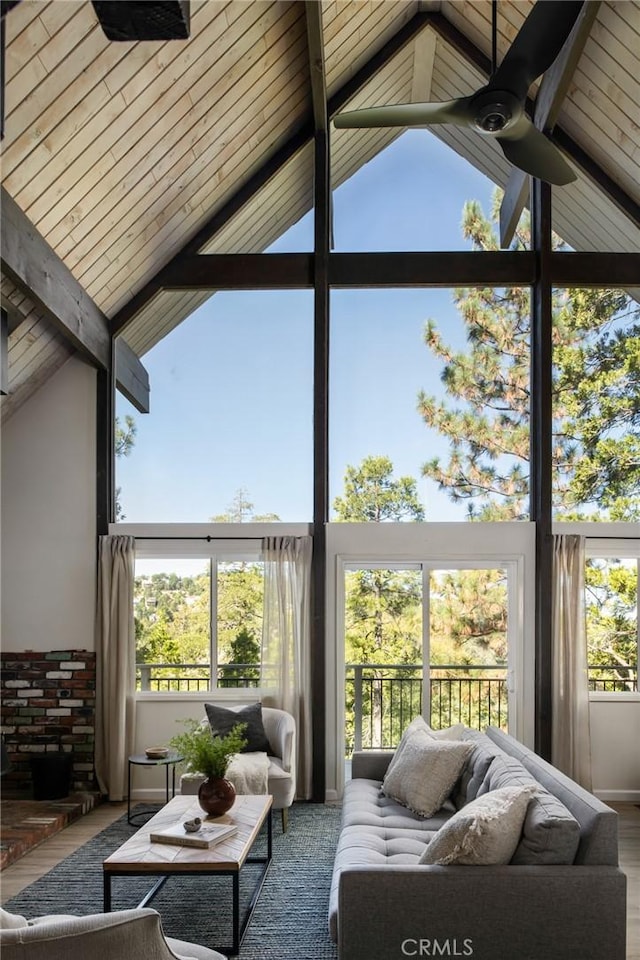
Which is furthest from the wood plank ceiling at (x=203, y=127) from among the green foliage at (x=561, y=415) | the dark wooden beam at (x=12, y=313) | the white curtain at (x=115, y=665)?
the white curtain at (x=115, y=665)

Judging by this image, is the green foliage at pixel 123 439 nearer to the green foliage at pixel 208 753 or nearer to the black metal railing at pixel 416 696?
the black metal railing at pixel 416 696

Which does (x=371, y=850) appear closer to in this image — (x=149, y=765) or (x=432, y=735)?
(x=432, y=735)

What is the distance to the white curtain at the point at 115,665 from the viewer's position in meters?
6.33

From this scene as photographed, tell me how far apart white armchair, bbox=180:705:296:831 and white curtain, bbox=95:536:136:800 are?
85 cm

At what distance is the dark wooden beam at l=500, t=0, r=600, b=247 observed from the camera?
17.1 feet

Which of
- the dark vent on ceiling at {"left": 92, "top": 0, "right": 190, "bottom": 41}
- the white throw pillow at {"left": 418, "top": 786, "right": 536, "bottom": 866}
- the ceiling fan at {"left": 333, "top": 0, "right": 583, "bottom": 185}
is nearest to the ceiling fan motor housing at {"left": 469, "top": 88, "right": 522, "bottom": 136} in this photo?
the ceiling fan at {"left": 333, "top": 0, "right": 583, "bottom": 185}

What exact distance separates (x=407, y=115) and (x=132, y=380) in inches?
131

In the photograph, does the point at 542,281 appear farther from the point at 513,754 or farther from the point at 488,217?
the point at 513,754

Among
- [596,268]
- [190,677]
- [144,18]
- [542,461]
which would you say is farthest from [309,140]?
[144,18]

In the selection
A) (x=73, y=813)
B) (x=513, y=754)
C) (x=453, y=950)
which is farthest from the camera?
(x=73, y=813)

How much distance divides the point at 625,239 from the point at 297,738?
4449 mm

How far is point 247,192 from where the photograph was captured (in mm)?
6668

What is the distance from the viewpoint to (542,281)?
6543 mm

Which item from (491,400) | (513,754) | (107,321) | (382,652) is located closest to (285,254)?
(107,321)
